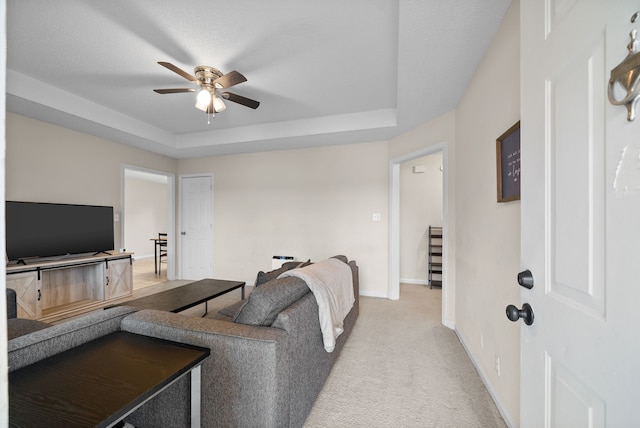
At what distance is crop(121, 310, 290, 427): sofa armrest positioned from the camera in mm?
1157

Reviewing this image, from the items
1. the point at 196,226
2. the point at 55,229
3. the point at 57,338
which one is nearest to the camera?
the point at 57,338

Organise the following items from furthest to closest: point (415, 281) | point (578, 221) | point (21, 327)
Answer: point (415, 281) → point (21, 327) → point (578, 221)

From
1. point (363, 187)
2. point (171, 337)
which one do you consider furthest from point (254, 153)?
point (171, 337)

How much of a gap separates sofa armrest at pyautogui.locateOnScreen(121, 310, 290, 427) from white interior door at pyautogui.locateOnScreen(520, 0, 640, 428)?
96 cm

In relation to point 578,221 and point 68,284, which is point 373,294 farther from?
point 68,284

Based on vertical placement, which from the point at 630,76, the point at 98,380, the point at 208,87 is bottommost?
the point at 98,380

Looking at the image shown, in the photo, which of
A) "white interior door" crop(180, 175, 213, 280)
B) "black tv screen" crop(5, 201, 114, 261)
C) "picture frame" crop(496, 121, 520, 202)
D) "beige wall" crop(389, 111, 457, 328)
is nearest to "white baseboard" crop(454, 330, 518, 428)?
"beige wall" crop(389, 111, 457, 328)

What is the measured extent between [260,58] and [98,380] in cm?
245

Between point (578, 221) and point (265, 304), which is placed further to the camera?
point (265, 304)

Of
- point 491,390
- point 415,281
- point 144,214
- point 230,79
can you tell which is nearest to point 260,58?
point 230,79

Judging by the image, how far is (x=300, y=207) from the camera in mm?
4387

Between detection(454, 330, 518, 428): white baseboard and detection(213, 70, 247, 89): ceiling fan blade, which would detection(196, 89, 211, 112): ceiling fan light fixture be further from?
detection(454, 330, 518, 428): white baseboard

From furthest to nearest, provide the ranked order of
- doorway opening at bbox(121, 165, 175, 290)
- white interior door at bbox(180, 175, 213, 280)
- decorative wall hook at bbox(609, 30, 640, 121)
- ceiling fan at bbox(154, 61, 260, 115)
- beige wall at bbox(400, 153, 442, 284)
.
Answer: doorway opening at bbox(121, 165, 175, 290) → white interior door at bbox(180, 175, 213, 280) → beige wall at bbox(400, 153, 442, 284) → ceiling fan at bbox(154, 61, 260, 115) → decorative wall hook at bbox(609, 30, 640, 121)

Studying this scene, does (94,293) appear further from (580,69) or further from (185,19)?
(580,69)
